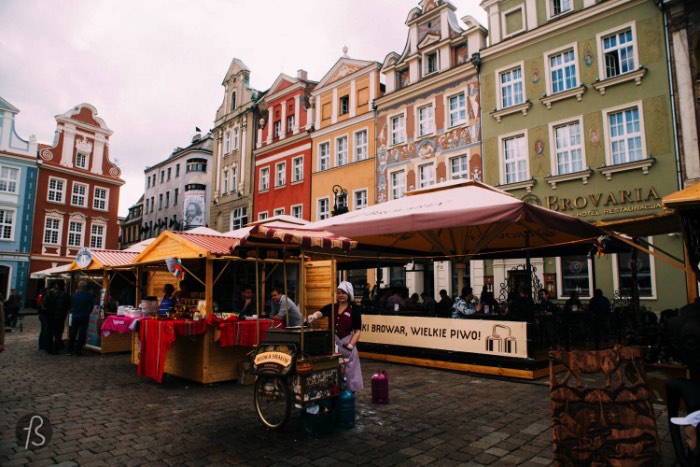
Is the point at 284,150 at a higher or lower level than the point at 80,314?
higher

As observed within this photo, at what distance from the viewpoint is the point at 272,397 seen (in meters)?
5.45

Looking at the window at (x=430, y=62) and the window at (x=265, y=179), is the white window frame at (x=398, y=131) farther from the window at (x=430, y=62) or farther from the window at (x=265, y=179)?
the window at (x=265, y=179)

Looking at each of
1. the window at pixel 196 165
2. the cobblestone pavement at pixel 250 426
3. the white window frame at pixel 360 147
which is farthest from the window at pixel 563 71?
the window at pixel 196 165

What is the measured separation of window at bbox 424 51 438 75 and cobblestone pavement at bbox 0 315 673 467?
17802mm

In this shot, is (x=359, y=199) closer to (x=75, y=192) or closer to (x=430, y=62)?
(x=430, y=62)

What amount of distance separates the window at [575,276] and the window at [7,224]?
38.4 meters

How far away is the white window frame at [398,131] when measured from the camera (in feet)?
75.7

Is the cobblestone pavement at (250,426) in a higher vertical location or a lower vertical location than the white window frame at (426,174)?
lower

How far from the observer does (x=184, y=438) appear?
5145mm

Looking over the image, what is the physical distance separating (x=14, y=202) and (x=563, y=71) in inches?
1527

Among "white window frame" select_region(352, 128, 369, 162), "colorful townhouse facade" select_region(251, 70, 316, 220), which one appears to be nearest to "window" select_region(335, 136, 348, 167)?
"white window frame" select_region(352, 128, 369, 162)

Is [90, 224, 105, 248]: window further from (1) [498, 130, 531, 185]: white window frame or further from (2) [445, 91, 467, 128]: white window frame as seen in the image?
(1) [498, 130, 531, 185]: white window frame

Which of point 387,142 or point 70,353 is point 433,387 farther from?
point 387,142

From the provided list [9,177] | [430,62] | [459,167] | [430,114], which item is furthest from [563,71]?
[9,177]
